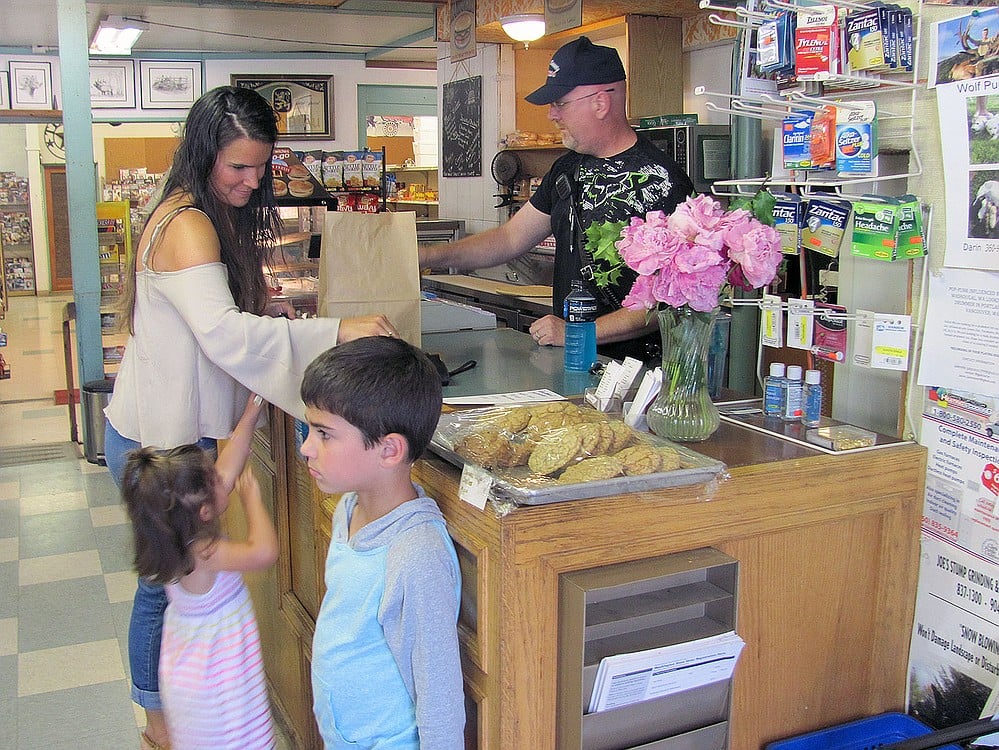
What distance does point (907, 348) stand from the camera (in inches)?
78.2

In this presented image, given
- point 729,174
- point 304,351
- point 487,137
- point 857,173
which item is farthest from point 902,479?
point 487,137

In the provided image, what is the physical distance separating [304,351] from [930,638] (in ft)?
4.73

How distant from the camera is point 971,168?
1.84 metres

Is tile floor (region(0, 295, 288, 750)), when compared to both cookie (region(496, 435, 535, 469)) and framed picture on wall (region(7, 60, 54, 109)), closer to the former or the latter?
cookie (region(496, 435, 535, 469))

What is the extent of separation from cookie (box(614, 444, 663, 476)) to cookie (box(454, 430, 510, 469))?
0.66 feet

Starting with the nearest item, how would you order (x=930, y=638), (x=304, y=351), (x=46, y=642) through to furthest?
1. (x=930, y=638)
2. (x=304, y=351)
3. (x=46, y=642)

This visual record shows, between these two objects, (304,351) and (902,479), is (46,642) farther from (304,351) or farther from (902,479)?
(902,479)

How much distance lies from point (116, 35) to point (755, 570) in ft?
29.1

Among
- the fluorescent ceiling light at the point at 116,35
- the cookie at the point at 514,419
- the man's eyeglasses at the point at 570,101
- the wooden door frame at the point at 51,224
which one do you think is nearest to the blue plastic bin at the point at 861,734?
the cookie at the point at 514,419

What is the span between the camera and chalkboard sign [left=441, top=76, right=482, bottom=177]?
308 inches

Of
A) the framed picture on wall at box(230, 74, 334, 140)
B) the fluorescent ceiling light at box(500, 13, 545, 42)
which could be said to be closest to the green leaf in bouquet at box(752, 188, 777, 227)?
the fluorescent ceiling light at box(500, 13, 545, 42)

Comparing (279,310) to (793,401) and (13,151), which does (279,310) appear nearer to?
(793,401)

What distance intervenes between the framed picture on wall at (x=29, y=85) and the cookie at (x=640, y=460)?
8.09 m

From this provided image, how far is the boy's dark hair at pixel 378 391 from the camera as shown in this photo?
166 cm
